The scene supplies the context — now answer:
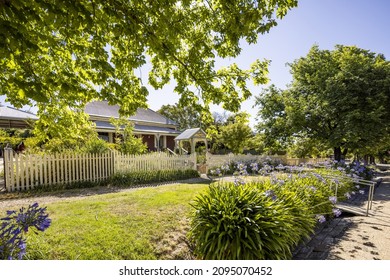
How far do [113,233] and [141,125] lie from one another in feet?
71.4

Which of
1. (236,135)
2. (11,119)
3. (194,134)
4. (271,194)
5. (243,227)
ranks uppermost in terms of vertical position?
(11,119)

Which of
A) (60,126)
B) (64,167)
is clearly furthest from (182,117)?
(60,126)

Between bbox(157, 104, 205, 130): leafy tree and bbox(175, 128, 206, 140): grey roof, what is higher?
bbox(157, 104, 205, 130): leafy tree

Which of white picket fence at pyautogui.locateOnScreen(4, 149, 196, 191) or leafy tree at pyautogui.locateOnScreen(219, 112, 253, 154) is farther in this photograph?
leafy tree at pyautogui.locateOnScreen(219, 112, 253, 154)

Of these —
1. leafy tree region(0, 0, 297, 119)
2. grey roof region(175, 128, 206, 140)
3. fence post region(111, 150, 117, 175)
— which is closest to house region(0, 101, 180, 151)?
grey roof region(175, 128, 206, 140)

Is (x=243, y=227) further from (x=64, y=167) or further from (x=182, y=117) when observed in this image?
(x=182, y=117)

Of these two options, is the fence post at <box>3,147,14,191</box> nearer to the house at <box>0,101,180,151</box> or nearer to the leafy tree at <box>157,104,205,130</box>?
the house at <box>0,101,180,151</box>

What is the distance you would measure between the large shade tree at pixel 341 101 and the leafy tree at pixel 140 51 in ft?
34.9

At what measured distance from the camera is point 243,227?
A: 347cm

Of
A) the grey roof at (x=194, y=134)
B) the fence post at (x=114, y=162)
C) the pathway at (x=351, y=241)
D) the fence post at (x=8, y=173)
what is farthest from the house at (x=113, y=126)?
the pathway at (x=351, y=241)

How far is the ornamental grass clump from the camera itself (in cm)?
331

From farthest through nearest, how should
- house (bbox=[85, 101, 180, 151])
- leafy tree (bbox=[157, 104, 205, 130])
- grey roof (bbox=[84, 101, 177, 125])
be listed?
leafy tree (bbox=[157, 104, 205, 130])
grey roof (bbox=[84, 101, 177, 125])
house (bbox=[85, 101, 180, 151])

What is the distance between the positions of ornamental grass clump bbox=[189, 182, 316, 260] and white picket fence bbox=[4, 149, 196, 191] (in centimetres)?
693
